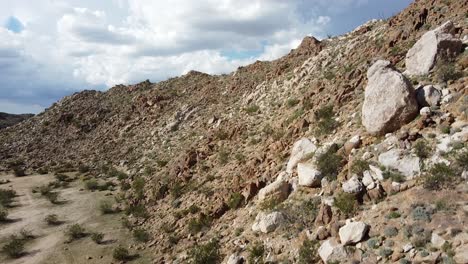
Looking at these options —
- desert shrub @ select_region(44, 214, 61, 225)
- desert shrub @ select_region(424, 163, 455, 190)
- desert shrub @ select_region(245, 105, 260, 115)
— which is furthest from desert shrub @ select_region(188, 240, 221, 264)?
desert shrub @ select_region(245, 105, 260, 115)

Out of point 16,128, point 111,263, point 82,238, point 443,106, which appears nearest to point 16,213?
point 82,238

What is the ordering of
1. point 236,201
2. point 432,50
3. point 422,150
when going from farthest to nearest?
point 236,201
point 432,50
point 422,150

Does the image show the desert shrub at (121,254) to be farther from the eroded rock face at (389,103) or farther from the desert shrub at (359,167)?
the eroded rock face at (389,103)

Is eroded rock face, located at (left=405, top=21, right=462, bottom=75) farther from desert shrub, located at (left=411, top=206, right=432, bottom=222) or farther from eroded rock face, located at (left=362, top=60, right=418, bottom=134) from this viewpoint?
desert shrub, located at (left=411, top=206, right=432, bottom=222)

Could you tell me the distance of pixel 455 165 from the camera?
11.5 metres

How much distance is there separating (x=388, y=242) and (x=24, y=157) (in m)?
45.1

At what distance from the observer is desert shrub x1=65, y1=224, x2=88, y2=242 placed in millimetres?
22172

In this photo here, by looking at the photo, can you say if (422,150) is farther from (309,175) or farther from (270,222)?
(270,222)

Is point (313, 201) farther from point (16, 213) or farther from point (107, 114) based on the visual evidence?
point (107, 114)

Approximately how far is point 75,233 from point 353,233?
55.3ft

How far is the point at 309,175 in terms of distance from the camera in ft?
49.8

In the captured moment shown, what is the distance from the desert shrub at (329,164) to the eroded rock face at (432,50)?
5.39m

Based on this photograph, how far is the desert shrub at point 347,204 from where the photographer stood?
12.5 meters

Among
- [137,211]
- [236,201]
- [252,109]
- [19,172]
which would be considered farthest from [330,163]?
[19,172]
